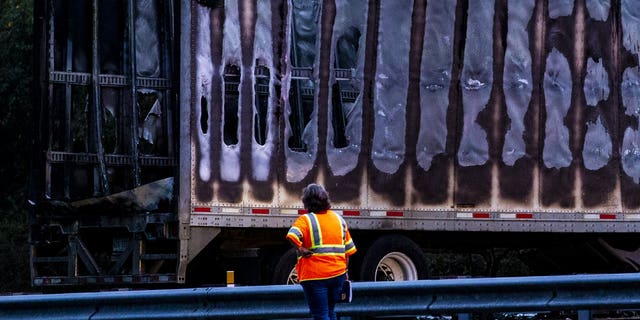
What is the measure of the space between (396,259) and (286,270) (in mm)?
1514

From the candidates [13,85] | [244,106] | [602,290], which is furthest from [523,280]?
[13,85]

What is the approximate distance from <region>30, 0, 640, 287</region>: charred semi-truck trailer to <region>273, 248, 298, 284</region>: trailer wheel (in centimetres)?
3

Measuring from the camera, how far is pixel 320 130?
17281 millimetres

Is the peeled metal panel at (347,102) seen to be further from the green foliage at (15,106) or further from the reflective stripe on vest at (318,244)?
the green foliage at (15,106)

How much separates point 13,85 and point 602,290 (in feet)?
54.2


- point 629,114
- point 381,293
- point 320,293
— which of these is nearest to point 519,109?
point 629,114

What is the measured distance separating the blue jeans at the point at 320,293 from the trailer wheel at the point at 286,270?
546 cm

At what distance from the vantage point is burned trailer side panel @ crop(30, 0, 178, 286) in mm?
16766

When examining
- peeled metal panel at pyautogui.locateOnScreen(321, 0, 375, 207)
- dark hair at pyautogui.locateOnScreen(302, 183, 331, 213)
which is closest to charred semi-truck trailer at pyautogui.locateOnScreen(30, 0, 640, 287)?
peeled metal panel at pyautogui.locateOnScreen(321, 0, 375, 207)

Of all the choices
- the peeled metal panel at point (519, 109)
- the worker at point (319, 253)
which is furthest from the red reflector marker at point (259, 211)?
the worker at point (319, 253)

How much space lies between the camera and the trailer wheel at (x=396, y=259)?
17609mm

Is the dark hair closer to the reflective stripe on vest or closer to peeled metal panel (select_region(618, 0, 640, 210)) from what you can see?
the reflective stripe on vest

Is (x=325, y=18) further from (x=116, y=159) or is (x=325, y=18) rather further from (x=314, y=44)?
(x=116, y=159)

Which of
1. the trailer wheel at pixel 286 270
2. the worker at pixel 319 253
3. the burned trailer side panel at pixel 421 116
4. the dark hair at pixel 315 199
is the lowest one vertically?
the trailer wheel at pixel 286 270
